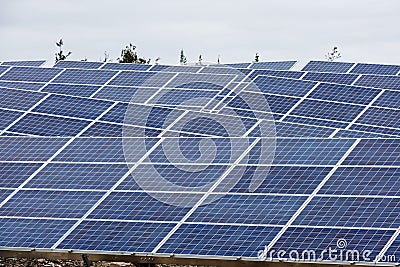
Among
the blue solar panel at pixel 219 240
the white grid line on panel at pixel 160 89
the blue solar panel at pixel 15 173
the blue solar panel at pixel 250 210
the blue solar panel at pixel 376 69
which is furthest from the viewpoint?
the blue solar panel at pixel 376 69

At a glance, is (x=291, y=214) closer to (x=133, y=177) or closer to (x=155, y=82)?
(x=133, y=177)

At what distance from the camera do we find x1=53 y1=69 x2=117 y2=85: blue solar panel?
121 feet

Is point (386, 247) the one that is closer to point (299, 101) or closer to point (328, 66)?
point (299, 101)

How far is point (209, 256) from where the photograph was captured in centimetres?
1634

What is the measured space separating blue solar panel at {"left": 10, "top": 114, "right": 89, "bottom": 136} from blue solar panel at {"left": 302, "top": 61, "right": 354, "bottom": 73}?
19.0m

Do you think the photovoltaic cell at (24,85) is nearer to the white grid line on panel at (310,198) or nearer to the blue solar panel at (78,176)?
the blue solar panel at (78,176)

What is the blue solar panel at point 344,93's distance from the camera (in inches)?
1293

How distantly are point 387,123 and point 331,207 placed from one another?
1436 centimetres

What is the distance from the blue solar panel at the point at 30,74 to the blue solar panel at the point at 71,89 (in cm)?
139

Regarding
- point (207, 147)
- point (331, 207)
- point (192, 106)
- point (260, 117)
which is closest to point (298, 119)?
point (260, 117)

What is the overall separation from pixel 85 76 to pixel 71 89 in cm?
181

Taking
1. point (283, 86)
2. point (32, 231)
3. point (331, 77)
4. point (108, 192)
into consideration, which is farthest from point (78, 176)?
point (331, 77)

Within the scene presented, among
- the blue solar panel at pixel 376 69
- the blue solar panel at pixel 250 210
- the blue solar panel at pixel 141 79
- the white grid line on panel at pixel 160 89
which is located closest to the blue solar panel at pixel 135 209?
the blue solar panel at pixel 250 210

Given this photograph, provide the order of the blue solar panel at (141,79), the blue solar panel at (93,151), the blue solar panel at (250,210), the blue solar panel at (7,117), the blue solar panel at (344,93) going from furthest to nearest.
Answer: the blue solar panel at (141,79) < the blue solar panel at (344,93) < the blue solar panel at (7,117) < the blue solar panel at (93,151) < the blue solar panel at (250,210)
